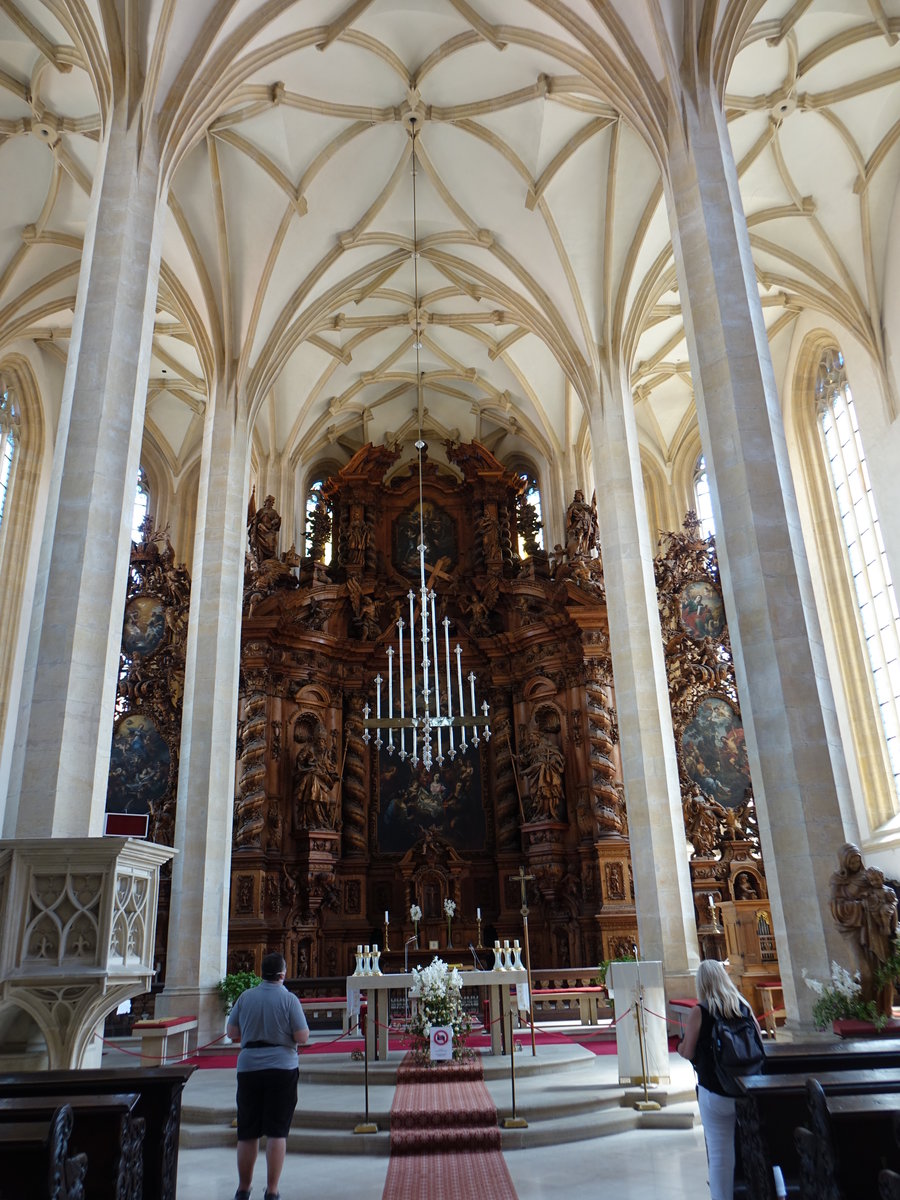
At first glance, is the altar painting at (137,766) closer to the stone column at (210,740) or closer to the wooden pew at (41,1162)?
the stone column at (210,740)

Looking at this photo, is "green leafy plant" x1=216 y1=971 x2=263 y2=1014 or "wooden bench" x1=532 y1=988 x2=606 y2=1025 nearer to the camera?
"green leafy plant" x1=216 y1=971 x2=263 y2=1014

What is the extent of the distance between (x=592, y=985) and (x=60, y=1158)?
45.3ft

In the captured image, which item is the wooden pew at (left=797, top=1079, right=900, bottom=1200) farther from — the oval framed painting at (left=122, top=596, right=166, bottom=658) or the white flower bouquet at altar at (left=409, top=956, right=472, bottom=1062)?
the oval framed painting at (left=122, top=596, right=166, bottom=658)

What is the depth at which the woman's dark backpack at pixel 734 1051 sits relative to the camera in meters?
4.55

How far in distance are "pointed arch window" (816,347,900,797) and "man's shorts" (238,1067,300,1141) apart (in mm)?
14775

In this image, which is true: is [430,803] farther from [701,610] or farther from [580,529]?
[701,610]

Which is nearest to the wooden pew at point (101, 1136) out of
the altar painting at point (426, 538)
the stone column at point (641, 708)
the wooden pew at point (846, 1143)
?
the wooden pew at point (846, 1143)

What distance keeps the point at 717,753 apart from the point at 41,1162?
1738cm

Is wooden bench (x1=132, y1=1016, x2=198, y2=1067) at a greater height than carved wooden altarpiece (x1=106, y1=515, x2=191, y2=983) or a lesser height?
lesser

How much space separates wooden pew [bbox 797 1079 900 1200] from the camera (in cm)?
360

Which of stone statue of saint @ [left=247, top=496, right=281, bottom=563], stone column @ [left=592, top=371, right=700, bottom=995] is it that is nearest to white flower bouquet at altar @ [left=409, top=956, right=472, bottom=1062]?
stone column @ [left=592, top=371, right=700, bottom=995]

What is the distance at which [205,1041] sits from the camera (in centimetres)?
1284

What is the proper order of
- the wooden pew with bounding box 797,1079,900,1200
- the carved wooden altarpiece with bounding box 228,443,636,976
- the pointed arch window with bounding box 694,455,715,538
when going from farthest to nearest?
the pointed arch window with bounding box 694,455,715,538 < the carved wooden altarpiece with bounding box 228,443,636,976 < the wooden pew with bounding box 797,1079,900,1200

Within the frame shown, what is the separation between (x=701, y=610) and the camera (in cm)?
2091
